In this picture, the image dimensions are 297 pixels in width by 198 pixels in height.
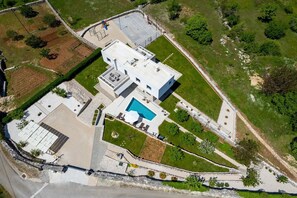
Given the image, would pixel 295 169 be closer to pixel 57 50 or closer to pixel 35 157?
pixel 35 157

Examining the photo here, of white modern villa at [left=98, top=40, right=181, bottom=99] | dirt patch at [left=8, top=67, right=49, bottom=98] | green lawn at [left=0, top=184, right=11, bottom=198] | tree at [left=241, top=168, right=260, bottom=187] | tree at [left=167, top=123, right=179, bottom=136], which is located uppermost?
dirt patch at [left=8, top=67, right=49, bottom=98]

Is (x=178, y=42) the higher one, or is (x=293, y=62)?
(x=178, y=42)

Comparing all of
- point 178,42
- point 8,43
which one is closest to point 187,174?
point 178,42

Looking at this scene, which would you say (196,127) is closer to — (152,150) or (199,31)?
(152,150)

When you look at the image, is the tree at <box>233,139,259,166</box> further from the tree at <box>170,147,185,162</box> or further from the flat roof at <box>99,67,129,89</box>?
the flat roof at <box>99,67,129,89</box>

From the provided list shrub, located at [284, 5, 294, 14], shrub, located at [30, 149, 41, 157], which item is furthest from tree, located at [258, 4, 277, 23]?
shrub, located at [30, 149, 41, 157]

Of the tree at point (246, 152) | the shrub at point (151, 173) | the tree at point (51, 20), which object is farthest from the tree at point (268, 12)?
the tree at point (51, 20)

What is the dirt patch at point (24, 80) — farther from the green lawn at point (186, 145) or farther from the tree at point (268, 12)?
the tree at point (268, 12)

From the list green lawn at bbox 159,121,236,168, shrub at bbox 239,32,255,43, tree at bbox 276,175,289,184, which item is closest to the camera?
tree at bbox 276,175,289,184

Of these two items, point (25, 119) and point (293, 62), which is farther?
point (293, 62)
